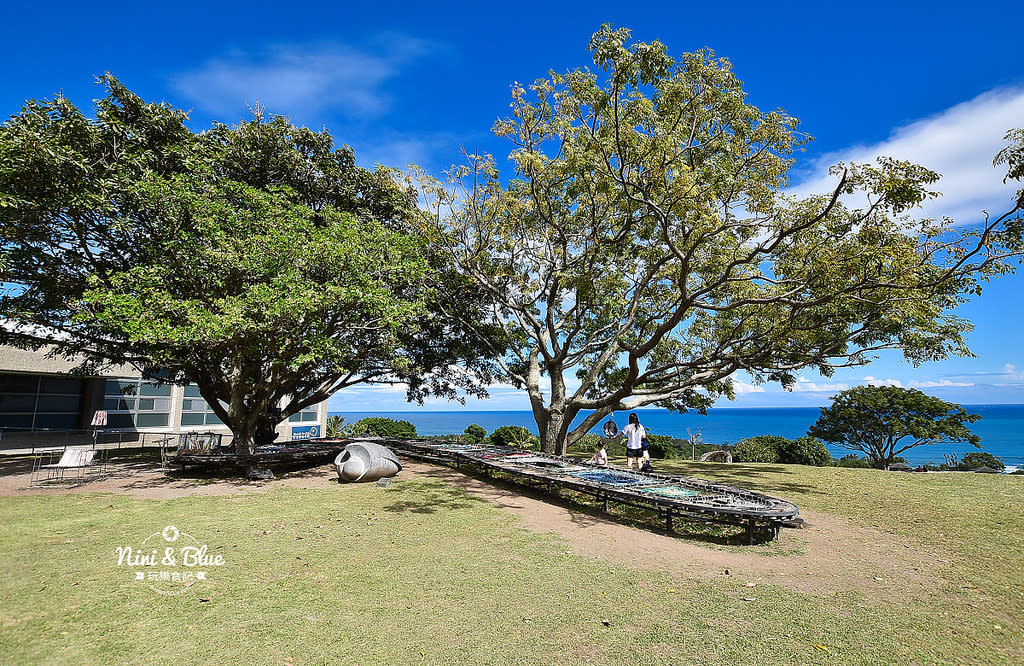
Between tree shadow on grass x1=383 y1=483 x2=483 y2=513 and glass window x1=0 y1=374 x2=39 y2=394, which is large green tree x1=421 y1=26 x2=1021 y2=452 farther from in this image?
glass window x1=0 y1=374 x2=39 y2=394

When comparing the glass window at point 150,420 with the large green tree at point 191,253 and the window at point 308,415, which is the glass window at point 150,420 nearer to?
the window at point 308,415

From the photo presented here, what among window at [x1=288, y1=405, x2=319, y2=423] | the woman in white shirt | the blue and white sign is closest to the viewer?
the woman in white shirt

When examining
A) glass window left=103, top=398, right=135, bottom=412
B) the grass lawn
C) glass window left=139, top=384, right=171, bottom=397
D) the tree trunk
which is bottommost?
the grass lawn

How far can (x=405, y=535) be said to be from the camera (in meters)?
7.66

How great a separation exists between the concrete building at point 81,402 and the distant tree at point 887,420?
94.9 ft

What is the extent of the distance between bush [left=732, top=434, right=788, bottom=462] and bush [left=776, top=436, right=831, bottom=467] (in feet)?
0.87

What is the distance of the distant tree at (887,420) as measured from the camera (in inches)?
955

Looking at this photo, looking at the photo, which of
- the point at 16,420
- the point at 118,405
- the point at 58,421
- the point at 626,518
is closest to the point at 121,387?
the point at 118,405

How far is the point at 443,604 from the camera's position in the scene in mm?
4953

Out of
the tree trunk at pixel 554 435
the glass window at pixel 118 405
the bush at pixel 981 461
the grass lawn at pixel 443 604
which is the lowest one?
the bush at pixel 981 461

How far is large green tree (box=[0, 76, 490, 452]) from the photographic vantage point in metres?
10.6

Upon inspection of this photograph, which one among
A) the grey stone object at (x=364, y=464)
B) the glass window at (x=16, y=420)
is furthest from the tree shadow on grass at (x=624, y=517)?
the glass window at (x=16, y=420)

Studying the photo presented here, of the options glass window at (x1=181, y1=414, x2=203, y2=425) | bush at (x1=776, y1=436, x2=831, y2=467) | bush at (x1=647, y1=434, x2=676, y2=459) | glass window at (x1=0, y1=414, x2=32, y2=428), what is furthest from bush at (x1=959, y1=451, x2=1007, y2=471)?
glass window at (x1=0, y1=414, x2=32, y2=428)

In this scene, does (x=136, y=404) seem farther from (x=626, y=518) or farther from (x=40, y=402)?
(x=626, y=518)
